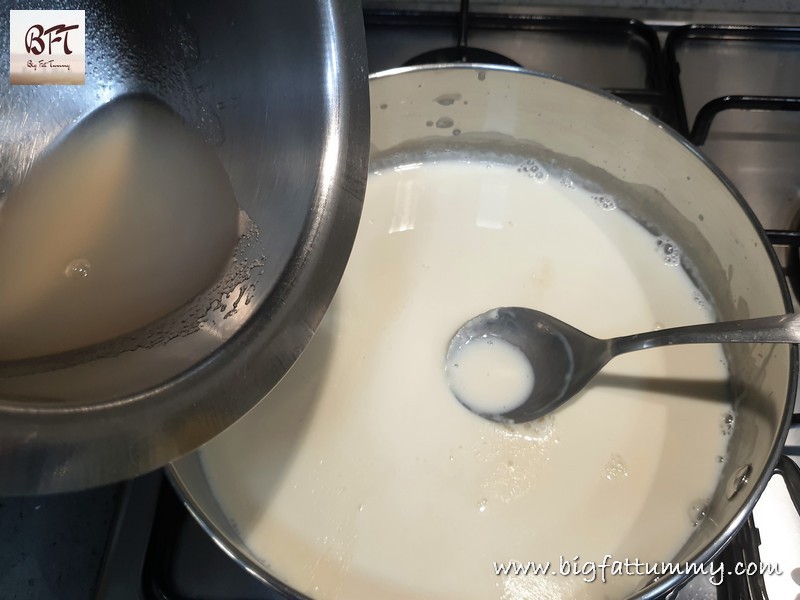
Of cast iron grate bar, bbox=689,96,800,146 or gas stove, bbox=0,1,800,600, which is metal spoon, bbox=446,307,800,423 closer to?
gas stove, bbox=0,1,800,600

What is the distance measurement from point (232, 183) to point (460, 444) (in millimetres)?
386

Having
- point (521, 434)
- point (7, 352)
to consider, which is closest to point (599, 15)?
point (521, 434)

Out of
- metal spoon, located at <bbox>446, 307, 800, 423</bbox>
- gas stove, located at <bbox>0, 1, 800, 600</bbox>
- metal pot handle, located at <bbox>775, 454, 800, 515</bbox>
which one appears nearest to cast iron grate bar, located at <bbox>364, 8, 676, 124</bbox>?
gas stove, located at <bbox>0, 1, 800, 600</bbox>

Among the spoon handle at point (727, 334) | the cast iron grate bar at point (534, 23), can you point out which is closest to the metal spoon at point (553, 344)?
the spoon handle at point (727, 334)

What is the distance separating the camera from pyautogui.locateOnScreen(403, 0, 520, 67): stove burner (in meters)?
1.00

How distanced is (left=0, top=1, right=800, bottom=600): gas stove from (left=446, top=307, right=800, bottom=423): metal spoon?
0.58ft

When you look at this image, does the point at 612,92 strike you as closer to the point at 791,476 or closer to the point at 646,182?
the point at 646,182

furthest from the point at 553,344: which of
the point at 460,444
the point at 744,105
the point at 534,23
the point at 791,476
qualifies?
the point at 534,23

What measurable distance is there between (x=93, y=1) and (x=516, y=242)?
60 centimetres

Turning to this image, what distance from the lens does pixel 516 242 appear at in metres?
0.98

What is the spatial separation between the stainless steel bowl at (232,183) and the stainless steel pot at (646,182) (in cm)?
15

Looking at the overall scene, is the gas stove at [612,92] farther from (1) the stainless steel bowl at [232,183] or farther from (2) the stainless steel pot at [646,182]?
(1) the stainless steel bowl at [232,183]

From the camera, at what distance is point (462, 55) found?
39.4 inches

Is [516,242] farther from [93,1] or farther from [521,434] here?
[93,1]
